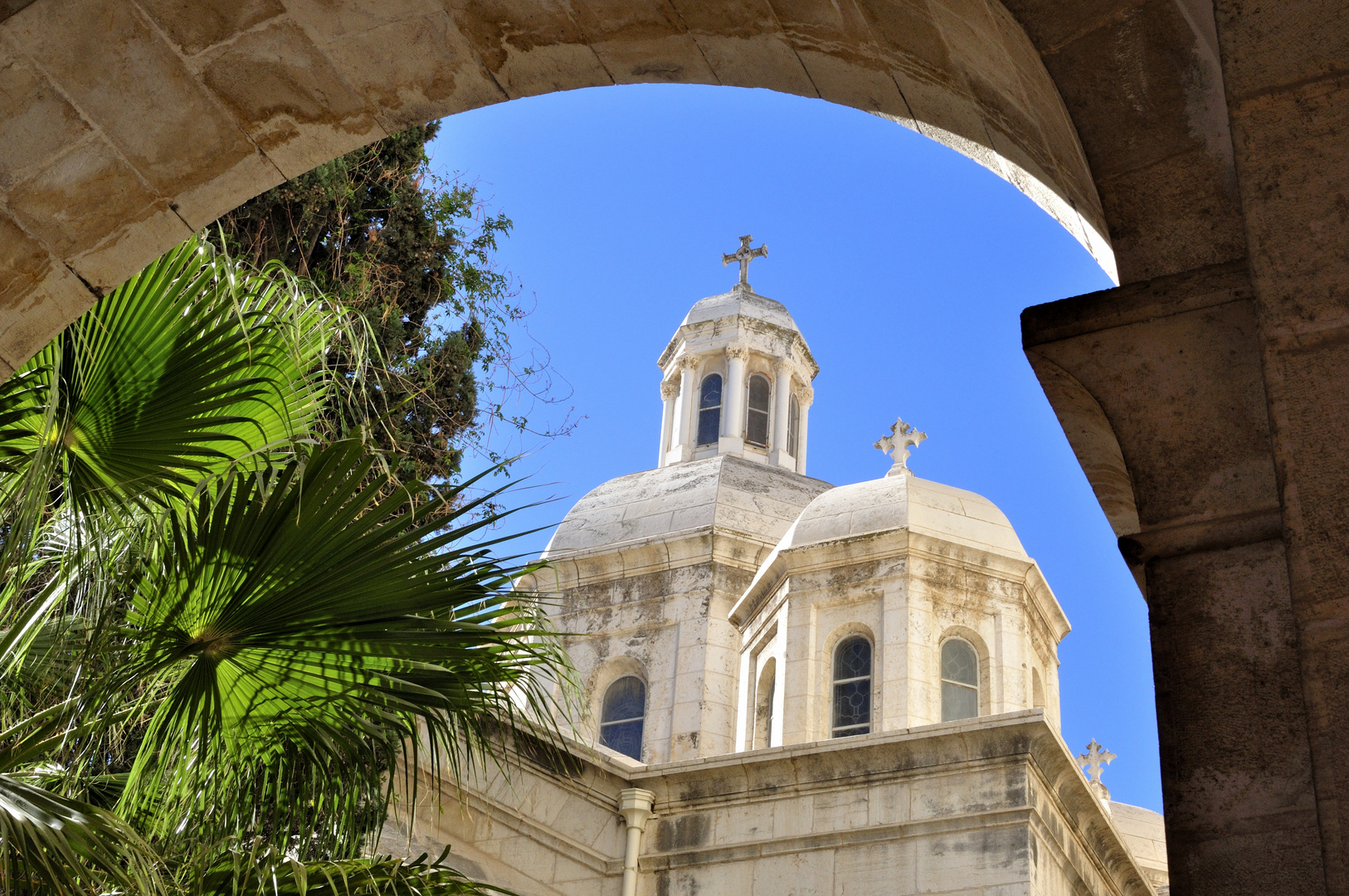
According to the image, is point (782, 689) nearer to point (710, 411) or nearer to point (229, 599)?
point (710, 411)

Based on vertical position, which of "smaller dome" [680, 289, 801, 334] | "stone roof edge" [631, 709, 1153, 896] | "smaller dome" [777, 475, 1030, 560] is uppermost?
"smaller dome" [680, 289, 801, 334]

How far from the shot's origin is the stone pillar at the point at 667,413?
27.0 meters

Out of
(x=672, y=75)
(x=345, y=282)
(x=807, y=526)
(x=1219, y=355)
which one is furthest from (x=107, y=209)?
(x=807, y=526)

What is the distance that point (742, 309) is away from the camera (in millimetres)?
27203

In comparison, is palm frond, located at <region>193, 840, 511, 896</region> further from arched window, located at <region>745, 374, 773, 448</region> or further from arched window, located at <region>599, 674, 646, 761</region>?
arched window, located at <region>745, 374, 773, 448</region>

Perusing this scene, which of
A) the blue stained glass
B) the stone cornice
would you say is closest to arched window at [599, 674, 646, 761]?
the blue stained glass

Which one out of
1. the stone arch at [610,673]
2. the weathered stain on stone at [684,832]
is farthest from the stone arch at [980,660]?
the weathered stain on stone at [684,832]

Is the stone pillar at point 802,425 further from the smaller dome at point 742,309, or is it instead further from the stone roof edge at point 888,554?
the stone roof edge at point 888,554

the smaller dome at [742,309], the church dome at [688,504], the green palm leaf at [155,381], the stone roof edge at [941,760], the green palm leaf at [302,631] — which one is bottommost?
the green palm leaf at [302,631]

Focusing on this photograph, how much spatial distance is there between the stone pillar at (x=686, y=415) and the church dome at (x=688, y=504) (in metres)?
1.08

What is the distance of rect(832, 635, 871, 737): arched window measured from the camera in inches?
698

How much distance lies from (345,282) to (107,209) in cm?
664

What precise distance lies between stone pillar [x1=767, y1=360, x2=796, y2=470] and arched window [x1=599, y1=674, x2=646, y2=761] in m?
6.02

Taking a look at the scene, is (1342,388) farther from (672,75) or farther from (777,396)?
(777,396)
